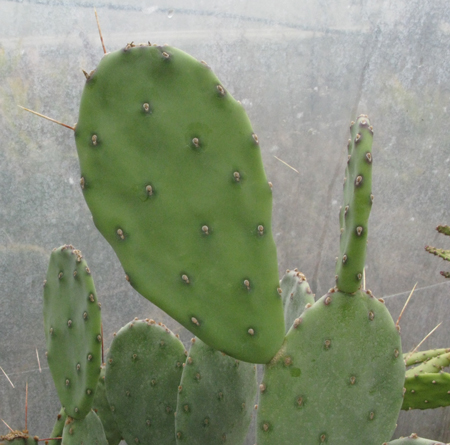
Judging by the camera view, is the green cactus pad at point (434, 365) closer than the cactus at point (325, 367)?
No

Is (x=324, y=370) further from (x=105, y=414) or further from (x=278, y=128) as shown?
(x=278, y=128)

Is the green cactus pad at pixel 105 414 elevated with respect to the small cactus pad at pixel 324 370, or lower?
lower

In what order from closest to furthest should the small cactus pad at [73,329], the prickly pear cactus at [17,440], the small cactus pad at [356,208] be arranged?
the small cactus pad at [356,208], the small cactus pad at [73,329], the prickly pear cactus at [17,440]

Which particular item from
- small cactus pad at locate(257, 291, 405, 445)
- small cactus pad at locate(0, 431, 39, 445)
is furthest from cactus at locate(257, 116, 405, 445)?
small cactus pad at locate(0, 431, 39, 445)

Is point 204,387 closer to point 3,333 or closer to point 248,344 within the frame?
point 248,344

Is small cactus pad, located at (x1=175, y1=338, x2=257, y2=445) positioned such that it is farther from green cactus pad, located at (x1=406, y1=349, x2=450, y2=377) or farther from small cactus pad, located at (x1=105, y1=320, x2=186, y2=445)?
green cactus pad, located at (x1=406, y1=349, x2=450, y2=377)

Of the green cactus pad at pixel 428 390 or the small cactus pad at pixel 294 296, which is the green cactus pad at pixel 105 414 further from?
the green cactus pad at pixel 428 390

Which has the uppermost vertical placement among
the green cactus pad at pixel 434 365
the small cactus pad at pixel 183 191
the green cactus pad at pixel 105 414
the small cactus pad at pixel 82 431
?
the small cactus pad at pixel 183 191

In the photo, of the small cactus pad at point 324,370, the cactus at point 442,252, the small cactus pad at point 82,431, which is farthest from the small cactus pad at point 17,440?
the cactus at point 442,252
